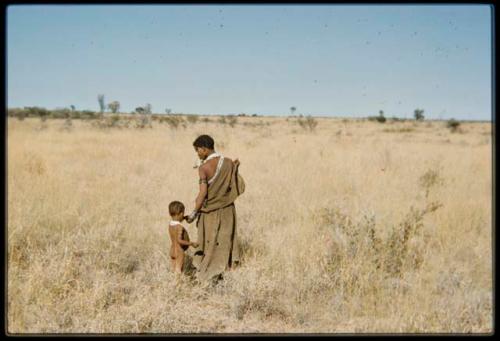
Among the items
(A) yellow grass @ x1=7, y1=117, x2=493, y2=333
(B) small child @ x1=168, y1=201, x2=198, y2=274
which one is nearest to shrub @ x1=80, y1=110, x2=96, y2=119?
(A) yellow grass @ x1=7, y1=117, x2=493, y2=333

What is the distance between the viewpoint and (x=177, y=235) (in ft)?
13.5

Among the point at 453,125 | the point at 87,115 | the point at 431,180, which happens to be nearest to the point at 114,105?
the point at 87,115

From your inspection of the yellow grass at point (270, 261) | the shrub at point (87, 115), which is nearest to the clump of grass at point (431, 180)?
the yellow grass at point (270, 261)

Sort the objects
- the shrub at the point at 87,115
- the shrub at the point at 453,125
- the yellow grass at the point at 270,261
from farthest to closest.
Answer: the shrub at the point at 87,115 → the shrub at the point at 453,125 → the yellow grass at the point at 270,261

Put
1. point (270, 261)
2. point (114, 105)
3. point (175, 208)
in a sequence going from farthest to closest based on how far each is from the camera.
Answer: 1. point (114, 105)
2. point (270, 261)
3. point (175, 208)

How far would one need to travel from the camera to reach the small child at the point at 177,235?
13.4 feet

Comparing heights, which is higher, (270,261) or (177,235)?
(177,235)

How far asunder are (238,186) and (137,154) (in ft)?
29.7

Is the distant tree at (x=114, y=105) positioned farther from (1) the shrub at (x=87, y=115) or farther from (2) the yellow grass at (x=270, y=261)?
(2) the yellow grass at (x=270, y=261)

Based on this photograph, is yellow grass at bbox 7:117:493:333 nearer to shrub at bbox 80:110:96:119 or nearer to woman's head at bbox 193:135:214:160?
woman's head at bbox 193:135:214:160

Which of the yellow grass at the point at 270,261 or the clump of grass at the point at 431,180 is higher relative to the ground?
the clump of grass at the point at 431,180

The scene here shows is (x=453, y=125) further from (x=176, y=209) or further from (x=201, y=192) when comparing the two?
(x=176, y=209)

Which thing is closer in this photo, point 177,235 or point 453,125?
point 177,235

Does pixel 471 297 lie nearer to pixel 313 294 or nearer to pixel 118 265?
pixel 313 294
